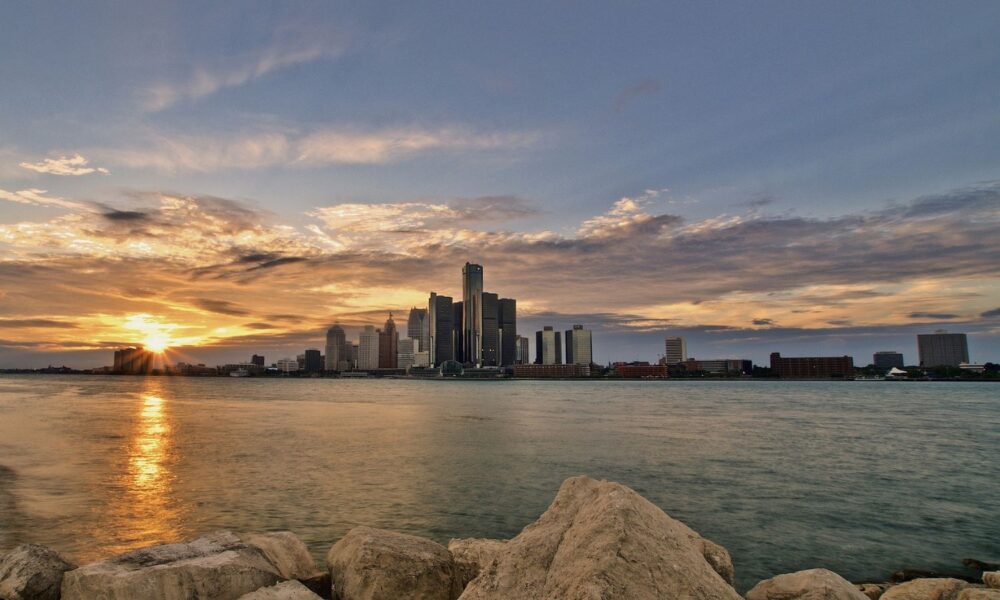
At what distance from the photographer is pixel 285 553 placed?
10.5 metres

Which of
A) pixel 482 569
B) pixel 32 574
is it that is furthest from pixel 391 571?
pixel 32 574

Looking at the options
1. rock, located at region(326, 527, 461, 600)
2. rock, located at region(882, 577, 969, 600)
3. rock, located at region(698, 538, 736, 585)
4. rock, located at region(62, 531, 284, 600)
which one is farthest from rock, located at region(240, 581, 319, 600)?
rock, located at region(882, 577, 969, 600)

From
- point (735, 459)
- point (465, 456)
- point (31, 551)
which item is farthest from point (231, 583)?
point (735, 459)

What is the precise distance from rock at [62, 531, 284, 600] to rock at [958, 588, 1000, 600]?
37.3 feet

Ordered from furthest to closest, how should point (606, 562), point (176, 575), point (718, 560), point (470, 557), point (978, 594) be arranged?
1. point (470, 557)
2. point (718, 560)
3. point (978, 594)
4. point (176, 575)
5. point (606, 562)

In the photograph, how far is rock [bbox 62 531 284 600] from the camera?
8.10m

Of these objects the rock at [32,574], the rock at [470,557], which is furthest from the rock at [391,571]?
the rock at [32,574]

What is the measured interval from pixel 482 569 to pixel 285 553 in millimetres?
4936

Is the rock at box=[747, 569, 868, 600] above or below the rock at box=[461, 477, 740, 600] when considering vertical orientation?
below

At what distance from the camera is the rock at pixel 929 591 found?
10.4m

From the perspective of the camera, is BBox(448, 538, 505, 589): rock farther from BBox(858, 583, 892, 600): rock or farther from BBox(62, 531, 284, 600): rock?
BBox(858, 583, 892, 600): rock

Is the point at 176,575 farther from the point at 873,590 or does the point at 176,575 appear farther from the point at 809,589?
the point at 873,590

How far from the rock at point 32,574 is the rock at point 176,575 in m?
0.72

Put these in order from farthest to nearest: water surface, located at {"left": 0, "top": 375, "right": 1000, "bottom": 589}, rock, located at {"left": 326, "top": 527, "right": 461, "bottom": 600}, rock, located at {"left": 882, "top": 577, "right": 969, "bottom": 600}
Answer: water surface, located at {"left": 0, "top": 375, "right": 1000, "bottom": 589}
rock, located at {"left": 882, "top": 577, "right": 969, "bottom": 600}
rock, located at {"left": 326, "top": 527, "right": 461, "bottom": 600}
